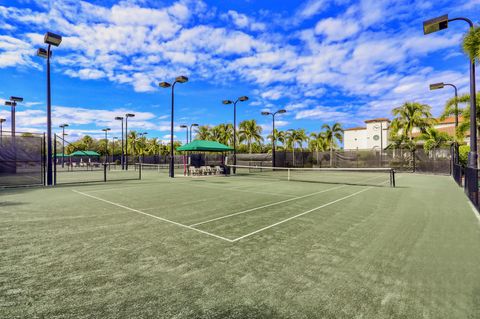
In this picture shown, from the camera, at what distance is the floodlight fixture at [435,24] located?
1028 centimetres

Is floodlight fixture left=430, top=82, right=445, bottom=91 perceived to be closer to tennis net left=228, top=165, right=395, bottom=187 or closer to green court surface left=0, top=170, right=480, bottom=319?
tennis net left=228, top=165, right=395, bottom=187

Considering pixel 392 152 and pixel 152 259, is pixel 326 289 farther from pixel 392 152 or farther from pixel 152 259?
pixel 392 152

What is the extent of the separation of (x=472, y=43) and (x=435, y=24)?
2.12 metres

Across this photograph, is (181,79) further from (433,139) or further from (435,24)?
(433,139)

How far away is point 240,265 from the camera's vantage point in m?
3.62

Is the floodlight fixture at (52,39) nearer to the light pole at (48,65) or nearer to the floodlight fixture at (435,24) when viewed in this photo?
the light pole at (48,65)

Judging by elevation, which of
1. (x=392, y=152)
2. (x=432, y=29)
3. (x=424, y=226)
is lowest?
(x=424, y=226)

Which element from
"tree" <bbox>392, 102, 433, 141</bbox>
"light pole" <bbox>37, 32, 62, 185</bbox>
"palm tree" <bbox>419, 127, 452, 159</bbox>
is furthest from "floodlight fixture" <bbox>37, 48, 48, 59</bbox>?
"tree" <bbox>392, 102, 433, 141</bbox>

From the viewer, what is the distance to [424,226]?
5711 mm

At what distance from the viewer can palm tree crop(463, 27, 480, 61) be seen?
10.7 meters

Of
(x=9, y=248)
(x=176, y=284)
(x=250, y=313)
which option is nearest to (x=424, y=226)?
(x=250, y=313)

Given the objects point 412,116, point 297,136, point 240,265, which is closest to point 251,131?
point 297,136

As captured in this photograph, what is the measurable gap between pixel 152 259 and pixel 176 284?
0.98 metres

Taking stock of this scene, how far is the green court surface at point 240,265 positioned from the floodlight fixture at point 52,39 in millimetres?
11034
